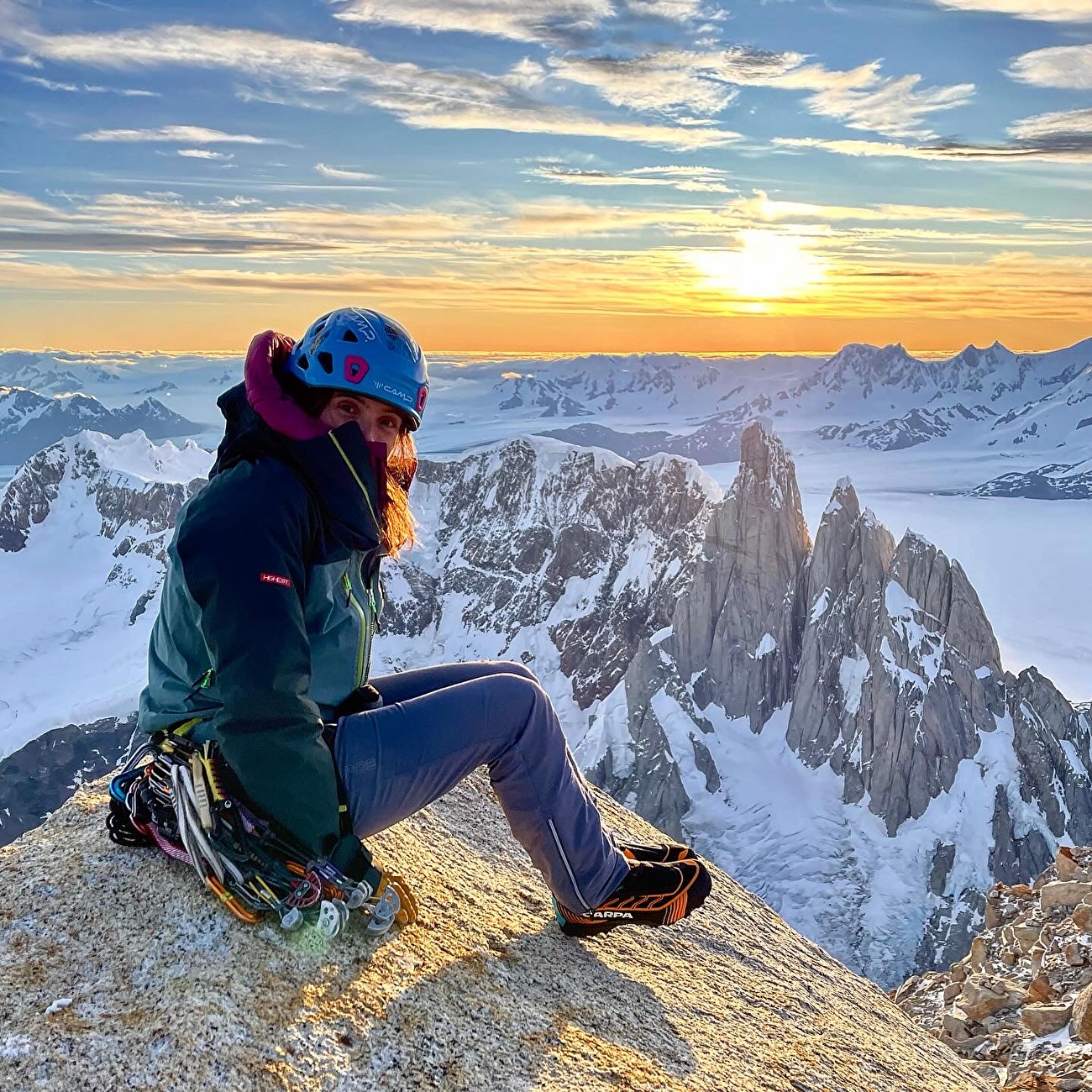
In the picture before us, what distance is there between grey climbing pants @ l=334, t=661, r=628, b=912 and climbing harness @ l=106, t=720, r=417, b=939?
0.40 meters

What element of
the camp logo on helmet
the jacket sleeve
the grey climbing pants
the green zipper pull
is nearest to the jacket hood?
the jacket sleeve

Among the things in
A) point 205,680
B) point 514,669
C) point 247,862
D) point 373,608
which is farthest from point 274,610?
point 514,669

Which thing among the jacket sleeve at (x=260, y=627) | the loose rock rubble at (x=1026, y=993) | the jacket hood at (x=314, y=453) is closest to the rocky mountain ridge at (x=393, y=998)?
the jacket sleeve at (x=260, y=627)

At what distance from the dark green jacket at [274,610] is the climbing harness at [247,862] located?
0.42 feet

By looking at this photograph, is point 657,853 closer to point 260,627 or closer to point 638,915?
point 638,915

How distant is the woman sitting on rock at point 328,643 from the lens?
5.00 metres

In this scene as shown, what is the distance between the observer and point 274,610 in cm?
498

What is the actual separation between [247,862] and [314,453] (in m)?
2.29

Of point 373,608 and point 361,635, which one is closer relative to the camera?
point 361,635

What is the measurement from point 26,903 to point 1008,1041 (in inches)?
427

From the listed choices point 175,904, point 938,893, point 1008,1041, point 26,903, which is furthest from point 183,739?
point 938,893

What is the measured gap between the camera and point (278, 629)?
4.97m

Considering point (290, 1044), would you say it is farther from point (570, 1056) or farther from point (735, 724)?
point (735, 724)

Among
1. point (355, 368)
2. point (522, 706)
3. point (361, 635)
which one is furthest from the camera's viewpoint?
point (522, 706)
